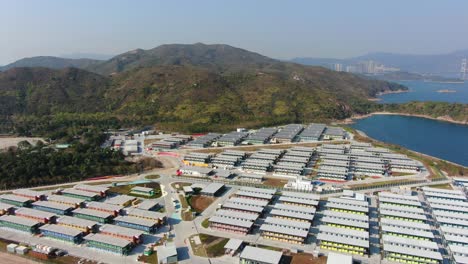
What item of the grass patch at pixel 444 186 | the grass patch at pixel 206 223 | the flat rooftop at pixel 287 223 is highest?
the grass patch at pixel 444 186

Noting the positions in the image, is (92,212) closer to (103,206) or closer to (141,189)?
(103,206)

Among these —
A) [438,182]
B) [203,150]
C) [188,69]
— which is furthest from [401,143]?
[188,69]

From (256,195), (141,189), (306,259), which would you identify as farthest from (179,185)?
(306,259)

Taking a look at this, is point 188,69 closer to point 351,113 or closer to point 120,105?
point 120,105

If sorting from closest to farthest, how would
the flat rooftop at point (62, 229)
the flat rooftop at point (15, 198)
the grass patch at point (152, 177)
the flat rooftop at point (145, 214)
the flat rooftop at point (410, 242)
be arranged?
the flat rooftop at point (410, 242) < the flat rooftop at point (62, 229) < the flat rooftop at point (145, 214) < the flat rooftop at point (15, 198) < the grass patch at point (152, 177)

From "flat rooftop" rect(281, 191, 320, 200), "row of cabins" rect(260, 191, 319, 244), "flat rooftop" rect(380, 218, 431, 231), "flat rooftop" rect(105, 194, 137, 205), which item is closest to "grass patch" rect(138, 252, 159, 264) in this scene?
"row of cabins" rect(260, 191, 319, 244)

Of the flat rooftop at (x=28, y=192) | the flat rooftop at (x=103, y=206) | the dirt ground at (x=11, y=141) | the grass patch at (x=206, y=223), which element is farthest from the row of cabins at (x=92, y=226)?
the dirt ground at (x=11, y=141)

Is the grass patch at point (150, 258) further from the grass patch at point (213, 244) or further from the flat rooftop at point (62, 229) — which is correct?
the flat rooftop at point (62, 229)
